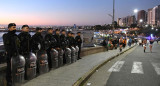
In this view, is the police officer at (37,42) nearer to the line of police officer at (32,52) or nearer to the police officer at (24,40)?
the line of police officer at (32,52)

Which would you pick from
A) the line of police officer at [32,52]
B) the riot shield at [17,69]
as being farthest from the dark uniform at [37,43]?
the riot shield at [17,69]

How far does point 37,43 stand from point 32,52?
404mm

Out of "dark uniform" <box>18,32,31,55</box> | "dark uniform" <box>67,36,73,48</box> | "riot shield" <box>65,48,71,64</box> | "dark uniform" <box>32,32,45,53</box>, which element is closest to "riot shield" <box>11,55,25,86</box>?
"dark uniform" <box>18,32,31,55</box>

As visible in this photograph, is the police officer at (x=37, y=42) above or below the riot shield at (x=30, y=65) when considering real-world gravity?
above

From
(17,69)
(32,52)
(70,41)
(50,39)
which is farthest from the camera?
(70,41)

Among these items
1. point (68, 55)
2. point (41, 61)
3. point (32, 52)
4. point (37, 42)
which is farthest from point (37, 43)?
point (68, 55)

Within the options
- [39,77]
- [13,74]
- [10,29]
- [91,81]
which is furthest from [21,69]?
[91,81]

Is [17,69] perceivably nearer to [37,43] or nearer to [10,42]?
[10,42]

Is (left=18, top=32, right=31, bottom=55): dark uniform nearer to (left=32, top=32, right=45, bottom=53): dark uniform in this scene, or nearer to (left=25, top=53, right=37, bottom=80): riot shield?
(left=25, top=53, right=37, bottom=80): riot shield

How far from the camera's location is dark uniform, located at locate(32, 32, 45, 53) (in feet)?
25.8

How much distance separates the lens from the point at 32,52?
788cm

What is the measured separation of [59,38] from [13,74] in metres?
4.25

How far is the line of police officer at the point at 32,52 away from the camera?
5965mm

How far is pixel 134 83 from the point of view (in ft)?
25.8
